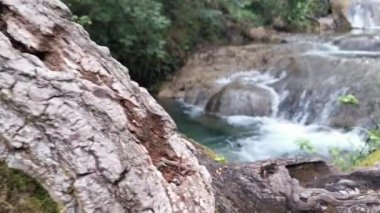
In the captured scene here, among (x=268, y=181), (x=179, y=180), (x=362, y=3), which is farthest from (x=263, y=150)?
(x=362, y=3)

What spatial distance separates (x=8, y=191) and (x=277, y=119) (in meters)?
9.07

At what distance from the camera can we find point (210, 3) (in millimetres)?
14781

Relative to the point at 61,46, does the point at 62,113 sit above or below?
below

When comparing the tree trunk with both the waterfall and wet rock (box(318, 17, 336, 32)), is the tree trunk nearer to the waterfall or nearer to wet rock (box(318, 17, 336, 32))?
wet rock (box(318, 17, 336, 32))

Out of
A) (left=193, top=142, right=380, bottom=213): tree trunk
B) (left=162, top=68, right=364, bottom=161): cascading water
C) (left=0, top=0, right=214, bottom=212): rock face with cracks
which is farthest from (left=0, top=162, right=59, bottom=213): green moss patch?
(left=162, top=68, right=364, bottom=161): cascading water

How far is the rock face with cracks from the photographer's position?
1.62 m

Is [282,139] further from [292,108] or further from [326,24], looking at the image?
[326,24]

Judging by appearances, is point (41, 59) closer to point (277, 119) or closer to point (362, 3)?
point (277, 119)

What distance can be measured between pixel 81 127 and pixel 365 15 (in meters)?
17.8

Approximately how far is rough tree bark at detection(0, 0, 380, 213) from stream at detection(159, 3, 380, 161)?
613cm

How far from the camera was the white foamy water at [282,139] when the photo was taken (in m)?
8.27

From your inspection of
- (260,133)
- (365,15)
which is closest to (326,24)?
(365,15)

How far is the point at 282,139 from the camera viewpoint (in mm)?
9117

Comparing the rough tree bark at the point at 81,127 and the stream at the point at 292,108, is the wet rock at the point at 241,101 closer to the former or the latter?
the stream at the point at 292,108
